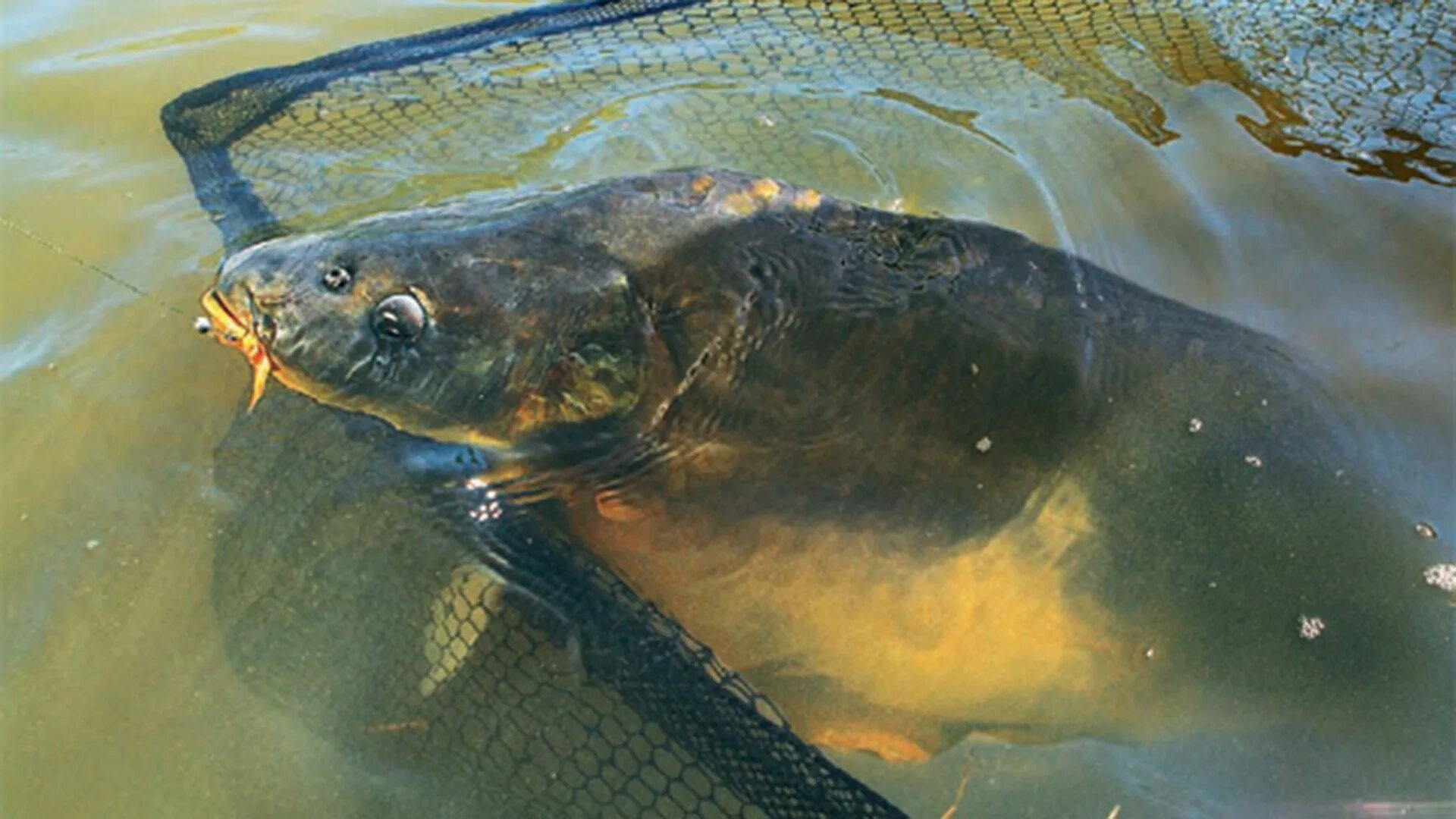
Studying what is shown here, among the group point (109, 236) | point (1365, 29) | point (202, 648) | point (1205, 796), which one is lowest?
point (1205, 796)

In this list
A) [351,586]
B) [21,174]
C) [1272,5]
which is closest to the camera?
[351,586]

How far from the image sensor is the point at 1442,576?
3.07 metres

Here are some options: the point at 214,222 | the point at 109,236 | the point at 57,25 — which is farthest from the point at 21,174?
the point at 57,25

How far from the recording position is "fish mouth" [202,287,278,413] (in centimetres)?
296

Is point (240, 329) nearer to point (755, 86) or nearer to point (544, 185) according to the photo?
point (544, 185)

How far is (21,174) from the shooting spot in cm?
441

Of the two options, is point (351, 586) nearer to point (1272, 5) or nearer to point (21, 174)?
point (21, 174)

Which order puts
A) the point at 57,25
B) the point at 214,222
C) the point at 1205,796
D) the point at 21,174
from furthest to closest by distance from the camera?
the point at 57,25
the point at 21,174
the point at 214,222
the point at 1205,796

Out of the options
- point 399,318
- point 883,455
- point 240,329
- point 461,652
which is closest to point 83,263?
point 240,329

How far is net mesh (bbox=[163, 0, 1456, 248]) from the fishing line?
308mm

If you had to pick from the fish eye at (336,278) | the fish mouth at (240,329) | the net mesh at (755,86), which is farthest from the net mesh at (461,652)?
the net mesh at (755,86)

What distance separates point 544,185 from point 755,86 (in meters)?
1.12

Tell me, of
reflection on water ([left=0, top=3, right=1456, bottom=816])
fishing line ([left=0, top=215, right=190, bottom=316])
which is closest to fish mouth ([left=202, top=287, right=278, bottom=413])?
reflection on water ([left=0, top=3, right=1456, bottom=816])

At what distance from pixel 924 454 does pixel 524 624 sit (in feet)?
4.13
